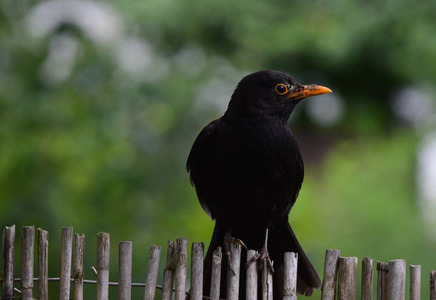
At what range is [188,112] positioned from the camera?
9.28 m

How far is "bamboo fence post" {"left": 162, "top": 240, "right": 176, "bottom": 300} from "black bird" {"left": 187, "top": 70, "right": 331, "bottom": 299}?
0.83 meters

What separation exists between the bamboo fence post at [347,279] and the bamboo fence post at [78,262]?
1.07 metres

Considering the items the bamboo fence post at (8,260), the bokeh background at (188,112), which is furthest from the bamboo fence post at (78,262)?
the bokeh background at (188,112)

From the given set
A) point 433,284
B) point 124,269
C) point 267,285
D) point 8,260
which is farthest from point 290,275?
point 8,260

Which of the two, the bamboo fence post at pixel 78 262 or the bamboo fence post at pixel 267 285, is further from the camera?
the bamboo fence post at pixel 267 285

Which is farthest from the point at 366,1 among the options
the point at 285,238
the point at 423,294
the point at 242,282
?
the point at 242,282

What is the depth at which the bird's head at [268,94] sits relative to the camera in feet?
16.3

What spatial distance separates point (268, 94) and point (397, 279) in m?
1.84

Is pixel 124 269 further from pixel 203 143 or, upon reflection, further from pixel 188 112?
pixel 188 112

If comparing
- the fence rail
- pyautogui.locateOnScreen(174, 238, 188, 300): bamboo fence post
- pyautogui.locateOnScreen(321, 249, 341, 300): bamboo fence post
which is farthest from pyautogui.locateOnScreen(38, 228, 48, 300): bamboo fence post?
pyautogui.locateOnScreen(321, 249, 341, 300): bamboo fence post

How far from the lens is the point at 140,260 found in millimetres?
7730

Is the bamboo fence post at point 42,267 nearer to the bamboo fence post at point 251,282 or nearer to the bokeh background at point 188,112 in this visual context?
the bamboo fence post at point 251,282

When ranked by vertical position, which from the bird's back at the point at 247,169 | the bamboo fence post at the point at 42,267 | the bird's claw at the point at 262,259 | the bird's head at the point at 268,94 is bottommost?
the bamboo fence post at the point at 42,267

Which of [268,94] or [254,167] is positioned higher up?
[268,94]
